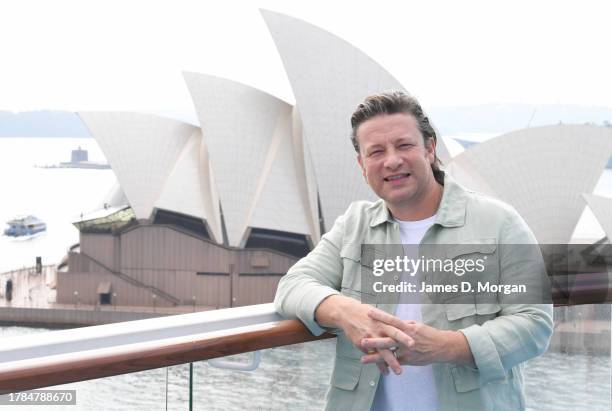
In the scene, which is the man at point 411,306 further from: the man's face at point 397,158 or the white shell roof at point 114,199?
the white shell roof at point 114,199

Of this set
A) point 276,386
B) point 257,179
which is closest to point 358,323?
point 276,386

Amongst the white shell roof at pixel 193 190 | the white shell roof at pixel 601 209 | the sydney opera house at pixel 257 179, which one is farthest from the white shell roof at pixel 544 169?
the white shell roof at pixel 193 190

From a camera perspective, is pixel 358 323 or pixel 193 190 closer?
pixel 358 323

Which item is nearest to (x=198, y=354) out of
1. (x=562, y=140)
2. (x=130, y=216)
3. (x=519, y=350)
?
(x=519, y=350)

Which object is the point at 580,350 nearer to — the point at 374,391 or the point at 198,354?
the point at 374,391

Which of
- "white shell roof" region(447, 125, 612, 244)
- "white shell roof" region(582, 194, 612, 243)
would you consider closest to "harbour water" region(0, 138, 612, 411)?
"white shell roof" region(447, 125, 612, 244)

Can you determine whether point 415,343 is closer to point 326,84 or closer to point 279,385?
point 279,385
